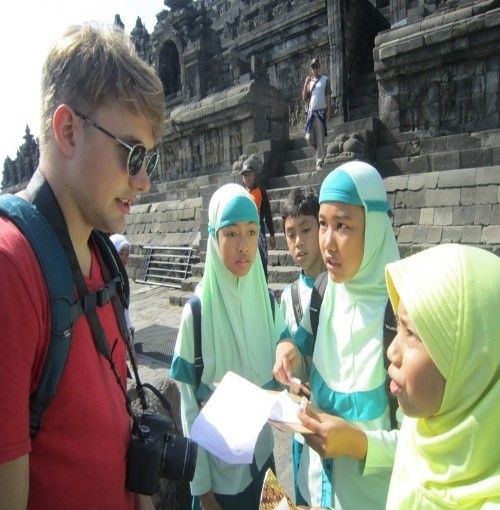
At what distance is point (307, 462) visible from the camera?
1.72m

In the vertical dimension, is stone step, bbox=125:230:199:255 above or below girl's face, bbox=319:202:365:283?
above

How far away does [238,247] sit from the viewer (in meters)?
2.10

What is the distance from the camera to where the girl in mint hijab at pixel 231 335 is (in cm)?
185

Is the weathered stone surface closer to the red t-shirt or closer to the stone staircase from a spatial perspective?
the stone staircase

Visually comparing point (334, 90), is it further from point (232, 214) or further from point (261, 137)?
point (232, 214)

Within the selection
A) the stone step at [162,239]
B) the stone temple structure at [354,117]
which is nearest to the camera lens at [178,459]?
the stone temple structure at [354,117]

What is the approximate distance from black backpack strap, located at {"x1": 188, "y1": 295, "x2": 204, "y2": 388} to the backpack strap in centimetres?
105

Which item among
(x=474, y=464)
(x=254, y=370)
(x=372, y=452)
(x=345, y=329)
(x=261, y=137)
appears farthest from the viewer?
(x=261, y=137)

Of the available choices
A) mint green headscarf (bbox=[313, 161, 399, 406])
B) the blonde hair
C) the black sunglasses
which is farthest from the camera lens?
the blonde hair

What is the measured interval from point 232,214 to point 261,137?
7626 mm

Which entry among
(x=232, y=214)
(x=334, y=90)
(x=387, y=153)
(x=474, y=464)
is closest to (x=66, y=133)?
(x=232, y=214)

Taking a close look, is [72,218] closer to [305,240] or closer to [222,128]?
[305,240]

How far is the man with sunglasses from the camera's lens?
86cm

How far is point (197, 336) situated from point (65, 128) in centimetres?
121
